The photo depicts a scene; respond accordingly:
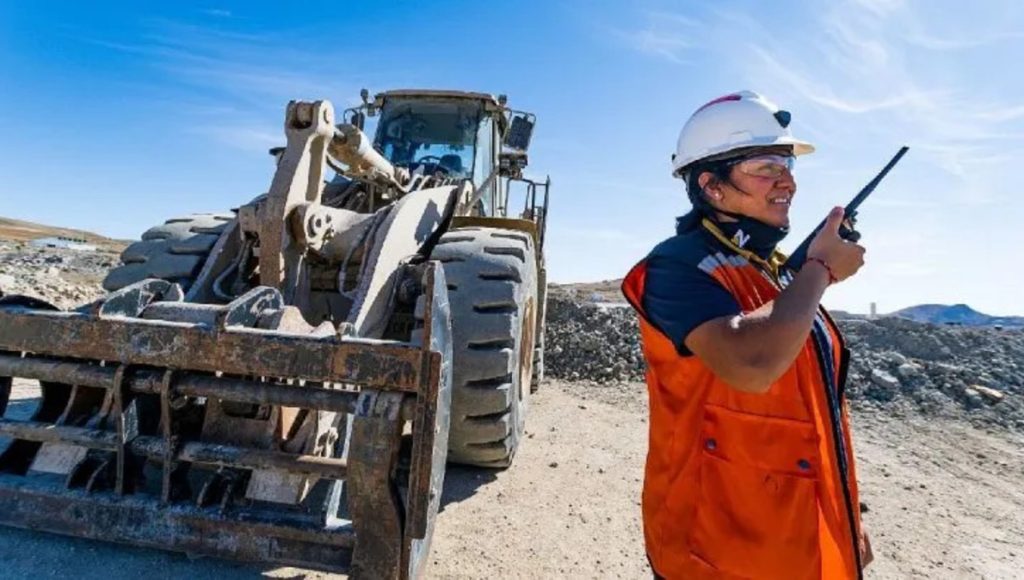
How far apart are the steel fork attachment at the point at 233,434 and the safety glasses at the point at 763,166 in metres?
1.08

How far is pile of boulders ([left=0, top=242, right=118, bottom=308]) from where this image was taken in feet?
37.3

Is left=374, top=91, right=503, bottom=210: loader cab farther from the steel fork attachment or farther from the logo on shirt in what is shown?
the logo on shirt

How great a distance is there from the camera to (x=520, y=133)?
6.48 m

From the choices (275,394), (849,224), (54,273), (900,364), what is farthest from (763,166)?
(54,273)

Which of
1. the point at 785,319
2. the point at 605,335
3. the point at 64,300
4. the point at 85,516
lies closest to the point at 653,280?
the point at 785,319

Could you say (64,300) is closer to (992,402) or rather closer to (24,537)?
(24,537)

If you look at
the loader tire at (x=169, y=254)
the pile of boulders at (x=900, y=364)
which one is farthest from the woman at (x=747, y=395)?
the pile of boulders at (x=900, y=364)

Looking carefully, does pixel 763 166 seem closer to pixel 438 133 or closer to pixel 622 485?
pixel 622 485

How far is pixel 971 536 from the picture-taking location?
14.3 ft

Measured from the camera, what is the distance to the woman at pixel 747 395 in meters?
1.49

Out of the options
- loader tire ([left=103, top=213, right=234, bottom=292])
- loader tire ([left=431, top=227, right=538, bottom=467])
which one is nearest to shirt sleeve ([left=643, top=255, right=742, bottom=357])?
loader tire ([left=431, top=227, right=538, bottom=467])

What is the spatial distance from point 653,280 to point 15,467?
112 inches

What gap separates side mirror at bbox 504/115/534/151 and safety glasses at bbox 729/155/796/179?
15.8 feet

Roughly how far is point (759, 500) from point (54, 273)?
19132 mm
